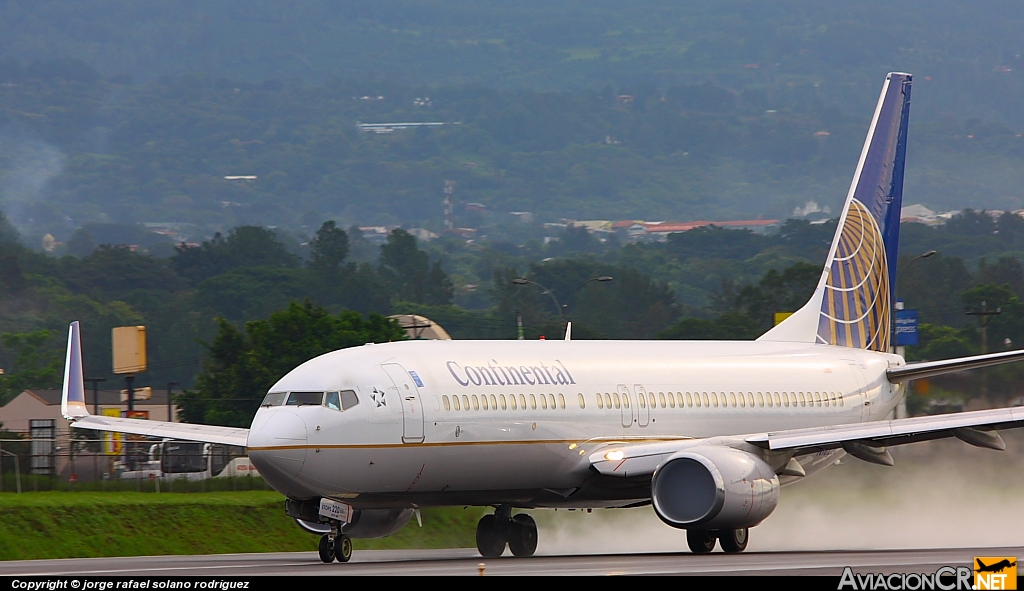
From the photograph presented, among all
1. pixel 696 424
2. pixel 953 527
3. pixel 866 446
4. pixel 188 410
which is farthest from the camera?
pixel 188 410

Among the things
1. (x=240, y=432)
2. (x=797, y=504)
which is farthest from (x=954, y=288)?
(x=240, y=432)

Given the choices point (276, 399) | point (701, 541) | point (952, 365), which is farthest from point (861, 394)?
point (276, 399)

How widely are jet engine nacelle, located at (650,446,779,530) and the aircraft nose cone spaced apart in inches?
259

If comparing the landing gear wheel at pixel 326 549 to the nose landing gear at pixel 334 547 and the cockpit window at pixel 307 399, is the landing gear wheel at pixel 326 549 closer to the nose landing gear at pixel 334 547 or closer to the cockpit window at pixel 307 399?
the nose landing gear at pixel 334 547

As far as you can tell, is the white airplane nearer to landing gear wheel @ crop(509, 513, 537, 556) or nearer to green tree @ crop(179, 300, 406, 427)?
landing gear wheel @ crop(509, 513, 537, 556)

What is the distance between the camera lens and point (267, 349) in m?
89.1

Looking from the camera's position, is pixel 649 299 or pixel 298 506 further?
pixel 649 299

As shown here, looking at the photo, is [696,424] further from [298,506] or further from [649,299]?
[649,299]

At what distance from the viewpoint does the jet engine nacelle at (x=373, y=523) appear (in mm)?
27359

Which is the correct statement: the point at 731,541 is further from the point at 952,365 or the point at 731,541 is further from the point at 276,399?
the point at 276,399

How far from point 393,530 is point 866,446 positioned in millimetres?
9014

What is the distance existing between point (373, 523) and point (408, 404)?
2966 mm

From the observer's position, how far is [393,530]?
92.0 ft

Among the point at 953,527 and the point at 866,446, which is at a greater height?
the point at 866,446
